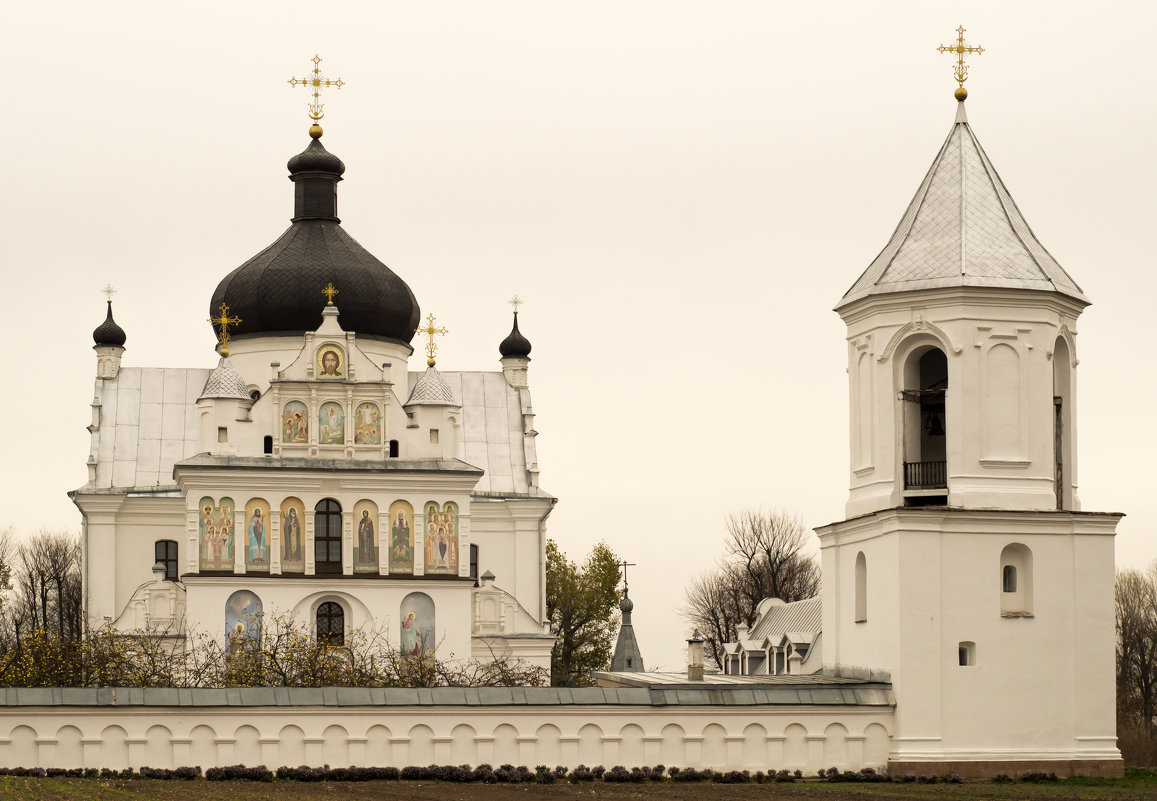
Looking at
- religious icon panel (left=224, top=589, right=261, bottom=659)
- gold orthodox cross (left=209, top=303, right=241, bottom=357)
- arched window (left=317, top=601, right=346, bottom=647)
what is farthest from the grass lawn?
gold orthodox cross (left=209, top=303, right=241, bottom=357)

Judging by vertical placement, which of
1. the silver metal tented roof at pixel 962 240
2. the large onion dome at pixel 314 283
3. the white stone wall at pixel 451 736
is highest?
the large onion dome at pixel 314 283

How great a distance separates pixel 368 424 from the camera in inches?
2051

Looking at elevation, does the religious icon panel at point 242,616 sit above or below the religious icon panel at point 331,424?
below

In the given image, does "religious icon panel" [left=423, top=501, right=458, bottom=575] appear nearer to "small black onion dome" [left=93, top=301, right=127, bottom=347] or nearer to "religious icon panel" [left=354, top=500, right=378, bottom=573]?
"religious icon panel" [left=354, top=500, right=378, bottom=573]

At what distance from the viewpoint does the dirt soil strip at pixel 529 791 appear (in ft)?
88.9

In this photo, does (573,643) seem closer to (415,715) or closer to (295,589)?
(295,589)

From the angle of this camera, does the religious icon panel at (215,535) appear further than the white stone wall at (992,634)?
Yes

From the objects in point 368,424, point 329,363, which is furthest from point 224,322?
point 368,424

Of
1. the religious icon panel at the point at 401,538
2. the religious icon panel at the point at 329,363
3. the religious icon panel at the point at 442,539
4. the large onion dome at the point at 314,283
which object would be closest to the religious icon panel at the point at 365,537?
the religious icon panel at the point at 401,538

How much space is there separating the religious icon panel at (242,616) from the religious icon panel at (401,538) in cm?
337

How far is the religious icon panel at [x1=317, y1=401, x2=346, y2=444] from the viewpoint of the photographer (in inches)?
2040

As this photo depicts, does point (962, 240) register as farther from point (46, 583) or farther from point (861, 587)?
point (46, 583)

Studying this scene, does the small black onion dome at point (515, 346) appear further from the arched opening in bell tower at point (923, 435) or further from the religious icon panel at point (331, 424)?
the arched opening in bell tower at point (923, 435)

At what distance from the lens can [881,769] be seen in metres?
32.6
